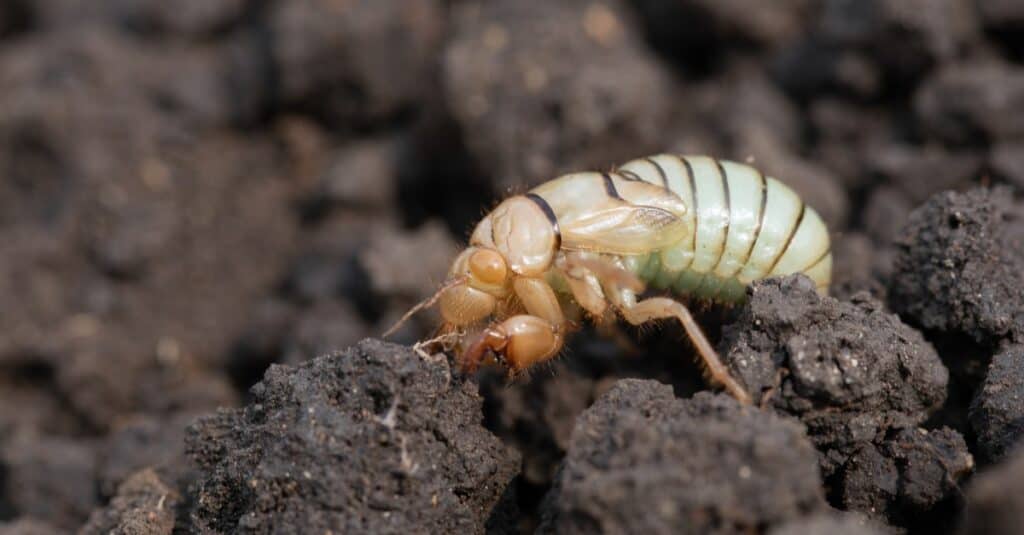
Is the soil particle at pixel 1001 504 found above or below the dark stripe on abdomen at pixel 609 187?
below

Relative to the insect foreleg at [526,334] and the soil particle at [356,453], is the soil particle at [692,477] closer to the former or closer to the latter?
the soil particle at [356,453]

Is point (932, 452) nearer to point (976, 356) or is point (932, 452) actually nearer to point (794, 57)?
point (976, 356)

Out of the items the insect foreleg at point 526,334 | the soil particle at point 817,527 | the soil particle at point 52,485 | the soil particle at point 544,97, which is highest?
the soil particle at point 544,97

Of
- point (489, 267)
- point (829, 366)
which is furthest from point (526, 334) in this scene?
point (829, 366)

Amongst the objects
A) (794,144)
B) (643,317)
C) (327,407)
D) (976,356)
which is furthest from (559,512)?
(794,144)

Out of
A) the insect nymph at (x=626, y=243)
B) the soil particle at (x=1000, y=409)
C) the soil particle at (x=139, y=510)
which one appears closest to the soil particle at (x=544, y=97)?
the insect nymph at (x=626, y=243)

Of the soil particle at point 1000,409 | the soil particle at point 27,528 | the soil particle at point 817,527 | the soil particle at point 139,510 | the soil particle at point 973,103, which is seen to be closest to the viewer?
the soil particle at point 817,527

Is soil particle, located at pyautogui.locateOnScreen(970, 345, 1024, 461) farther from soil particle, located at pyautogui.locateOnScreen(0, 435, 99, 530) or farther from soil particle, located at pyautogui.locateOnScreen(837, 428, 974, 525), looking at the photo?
soil particle, located at pyautogui.locateOnScreen(0, 435, 99, 530)
